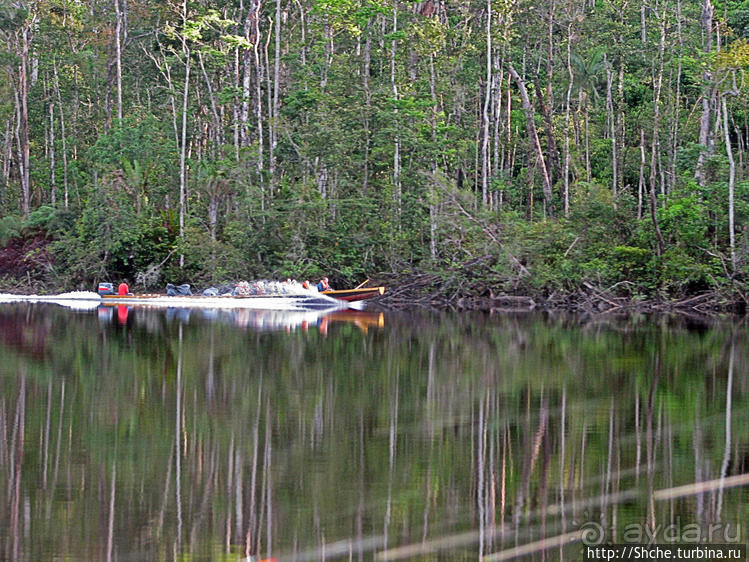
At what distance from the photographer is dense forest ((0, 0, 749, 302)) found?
32406 mm

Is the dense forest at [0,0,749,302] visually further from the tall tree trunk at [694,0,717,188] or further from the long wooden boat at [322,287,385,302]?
the long wooden boat at [322,287,385,302]

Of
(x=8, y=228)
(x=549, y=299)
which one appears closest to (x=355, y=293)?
(x=549, y=299)

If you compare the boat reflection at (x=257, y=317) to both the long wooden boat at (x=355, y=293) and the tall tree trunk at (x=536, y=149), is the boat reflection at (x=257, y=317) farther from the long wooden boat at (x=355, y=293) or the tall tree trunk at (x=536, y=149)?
the tall tree trunk at (x=536, y=149)

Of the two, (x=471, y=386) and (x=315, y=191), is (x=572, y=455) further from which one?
(x=315, y=191)

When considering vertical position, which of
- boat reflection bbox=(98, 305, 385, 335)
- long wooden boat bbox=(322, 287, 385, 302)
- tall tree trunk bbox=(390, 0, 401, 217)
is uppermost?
tall tree trunk bbox=(390, 0, 401, 217)

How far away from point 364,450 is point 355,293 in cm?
2296

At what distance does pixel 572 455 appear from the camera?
10016 mm

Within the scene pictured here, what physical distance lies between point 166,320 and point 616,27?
21.8m

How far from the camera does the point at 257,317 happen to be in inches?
1141

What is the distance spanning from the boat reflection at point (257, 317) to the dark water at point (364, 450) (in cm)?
588

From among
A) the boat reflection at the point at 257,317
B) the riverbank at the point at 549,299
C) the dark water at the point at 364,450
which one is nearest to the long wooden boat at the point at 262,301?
the boat reflection at the point at 257,317

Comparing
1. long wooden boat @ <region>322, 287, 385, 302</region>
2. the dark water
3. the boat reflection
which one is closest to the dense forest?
long wooden boat @ <region>322, 287, 385, 302</region>

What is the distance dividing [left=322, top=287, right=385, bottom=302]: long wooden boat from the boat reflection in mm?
1282

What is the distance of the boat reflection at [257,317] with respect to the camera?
2565 cm
